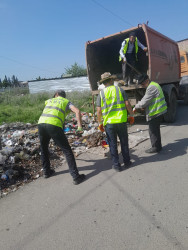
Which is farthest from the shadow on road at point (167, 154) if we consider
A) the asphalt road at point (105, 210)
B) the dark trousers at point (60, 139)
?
the dark trousers at point (60, 139)

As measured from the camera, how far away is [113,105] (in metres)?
3.35

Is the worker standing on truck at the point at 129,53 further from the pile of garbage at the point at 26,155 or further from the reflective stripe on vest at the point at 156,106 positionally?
the reflective stripe on vest at the point at 156,106

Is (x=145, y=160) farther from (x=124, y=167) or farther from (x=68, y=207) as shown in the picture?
(x=68, y=207)

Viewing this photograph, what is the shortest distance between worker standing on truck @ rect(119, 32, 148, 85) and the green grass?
3.68 m

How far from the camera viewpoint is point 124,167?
11.8 ft

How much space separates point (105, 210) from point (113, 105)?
167cm

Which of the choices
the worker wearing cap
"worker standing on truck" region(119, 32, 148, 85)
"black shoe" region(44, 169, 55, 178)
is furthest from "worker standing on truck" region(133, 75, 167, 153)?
"worker standing on truck" region(119, 32, 148, 85)

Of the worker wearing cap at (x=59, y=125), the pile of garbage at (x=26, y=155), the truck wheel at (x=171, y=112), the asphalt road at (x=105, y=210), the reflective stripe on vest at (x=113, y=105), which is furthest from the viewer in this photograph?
the truck wheel at (x=171, y=112)

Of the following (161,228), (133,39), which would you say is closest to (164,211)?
(161,228)

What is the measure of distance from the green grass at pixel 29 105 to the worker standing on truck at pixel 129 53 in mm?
3678

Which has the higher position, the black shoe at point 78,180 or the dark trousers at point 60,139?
the dark trousers at point 60,139

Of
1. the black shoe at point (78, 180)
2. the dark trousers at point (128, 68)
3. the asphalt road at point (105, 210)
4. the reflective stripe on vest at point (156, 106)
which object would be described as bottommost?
the asphalt road at point (105, 210)

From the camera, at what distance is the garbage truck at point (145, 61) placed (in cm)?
567

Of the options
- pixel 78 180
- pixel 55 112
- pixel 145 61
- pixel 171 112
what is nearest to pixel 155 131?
pixel 78 180
